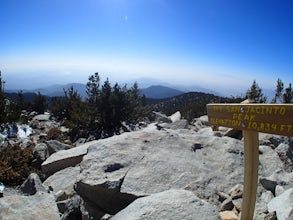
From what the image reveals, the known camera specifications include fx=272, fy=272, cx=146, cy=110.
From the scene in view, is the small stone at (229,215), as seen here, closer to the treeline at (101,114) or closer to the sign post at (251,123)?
the sign post at (251,123)

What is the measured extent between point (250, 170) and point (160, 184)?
1942 millimetres

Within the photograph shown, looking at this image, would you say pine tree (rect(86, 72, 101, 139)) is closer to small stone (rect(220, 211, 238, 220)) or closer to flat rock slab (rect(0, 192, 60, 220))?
flat rock slab (rect(0, 192, 60, 220))

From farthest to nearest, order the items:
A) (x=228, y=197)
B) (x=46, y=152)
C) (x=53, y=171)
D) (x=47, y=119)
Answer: (x=47, y=119)
(x=46, y=152)
(x=53, y=171)
(x=228, y=197)

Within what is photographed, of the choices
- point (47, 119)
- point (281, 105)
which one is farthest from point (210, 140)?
point (47, 119)

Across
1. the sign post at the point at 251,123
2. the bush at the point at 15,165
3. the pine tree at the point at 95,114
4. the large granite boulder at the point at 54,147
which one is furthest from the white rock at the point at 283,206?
the pine tree at the point at 95,114

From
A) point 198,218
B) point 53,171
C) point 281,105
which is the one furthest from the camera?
point 53,171

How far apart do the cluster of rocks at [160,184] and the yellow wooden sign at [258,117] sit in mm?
1266

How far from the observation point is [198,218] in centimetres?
350

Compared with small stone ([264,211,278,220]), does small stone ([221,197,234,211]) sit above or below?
below

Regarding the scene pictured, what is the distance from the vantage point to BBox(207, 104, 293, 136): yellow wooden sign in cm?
271

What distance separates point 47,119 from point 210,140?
53.6ft

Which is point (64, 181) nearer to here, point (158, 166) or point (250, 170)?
point (158, 166)

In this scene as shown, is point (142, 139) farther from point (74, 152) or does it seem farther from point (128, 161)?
point (74, 152)

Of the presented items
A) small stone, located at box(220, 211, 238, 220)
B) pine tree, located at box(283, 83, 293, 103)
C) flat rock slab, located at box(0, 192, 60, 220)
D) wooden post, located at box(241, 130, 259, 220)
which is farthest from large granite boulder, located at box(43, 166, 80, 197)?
pine tree, located at box(283, 83, 293, 103)
